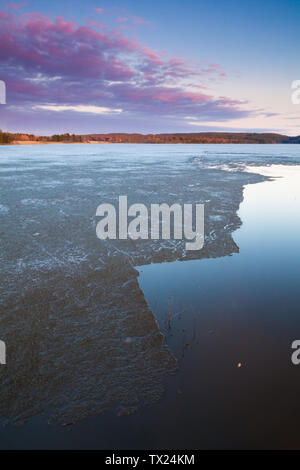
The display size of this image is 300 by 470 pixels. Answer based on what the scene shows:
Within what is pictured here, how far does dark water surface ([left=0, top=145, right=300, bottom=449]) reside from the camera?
342 centimetres

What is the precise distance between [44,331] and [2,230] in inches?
238

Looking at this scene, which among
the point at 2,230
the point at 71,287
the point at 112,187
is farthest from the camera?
the point at 112,187

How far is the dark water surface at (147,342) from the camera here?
11.2 ft

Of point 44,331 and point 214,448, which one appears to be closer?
point 214,448

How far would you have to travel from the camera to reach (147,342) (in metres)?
4.75

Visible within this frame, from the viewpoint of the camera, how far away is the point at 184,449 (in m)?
3.23

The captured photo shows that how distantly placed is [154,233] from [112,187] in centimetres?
901

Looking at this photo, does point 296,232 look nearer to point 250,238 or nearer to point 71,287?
point 250,238

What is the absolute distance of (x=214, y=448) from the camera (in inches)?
127

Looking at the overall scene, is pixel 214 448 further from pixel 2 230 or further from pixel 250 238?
pixel 2 230

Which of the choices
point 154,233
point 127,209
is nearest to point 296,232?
point 154,233
